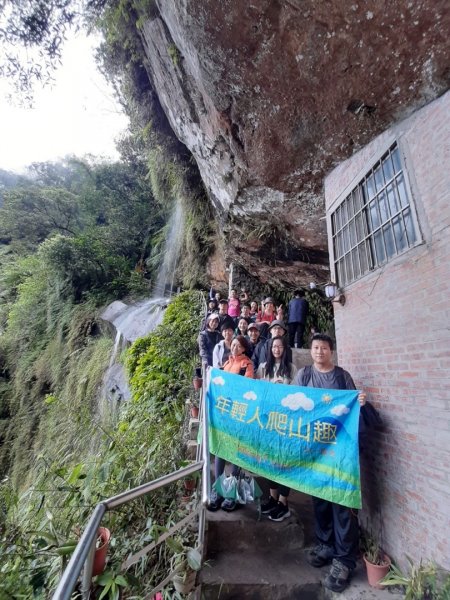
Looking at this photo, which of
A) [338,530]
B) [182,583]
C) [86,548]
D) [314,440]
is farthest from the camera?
[314,440]

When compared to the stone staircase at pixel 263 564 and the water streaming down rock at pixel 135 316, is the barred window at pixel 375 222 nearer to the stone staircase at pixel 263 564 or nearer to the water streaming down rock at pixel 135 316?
the stone staircase at pixel 263 564

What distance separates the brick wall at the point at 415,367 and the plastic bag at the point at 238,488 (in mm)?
1174

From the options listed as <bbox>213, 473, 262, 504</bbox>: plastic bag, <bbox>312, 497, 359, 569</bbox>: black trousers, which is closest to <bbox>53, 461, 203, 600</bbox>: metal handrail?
<bbox>213, 473, 262, 504</bbox>: plastic bag

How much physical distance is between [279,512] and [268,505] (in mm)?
120

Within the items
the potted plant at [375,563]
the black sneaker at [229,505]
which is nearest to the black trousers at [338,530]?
the potted plant at [375,563]

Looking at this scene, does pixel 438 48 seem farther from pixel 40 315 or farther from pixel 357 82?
pixel 40 315

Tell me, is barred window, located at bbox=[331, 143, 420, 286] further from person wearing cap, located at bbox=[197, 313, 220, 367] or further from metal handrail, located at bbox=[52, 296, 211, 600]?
metal handrail, located at bbox=[52, 296, 211, 600]

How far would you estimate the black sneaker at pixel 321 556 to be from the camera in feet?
8.23

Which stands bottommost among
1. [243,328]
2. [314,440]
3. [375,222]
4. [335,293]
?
[314,440]

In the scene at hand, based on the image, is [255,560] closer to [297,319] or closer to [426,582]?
[426,582]

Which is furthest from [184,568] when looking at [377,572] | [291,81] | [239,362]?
[291,81]

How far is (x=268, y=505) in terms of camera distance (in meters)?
2.85

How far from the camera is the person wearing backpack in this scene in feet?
7.80

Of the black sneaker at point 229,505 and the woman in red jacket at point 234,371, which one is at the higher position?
the woman in red jacket at point 234,371
